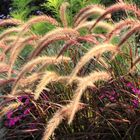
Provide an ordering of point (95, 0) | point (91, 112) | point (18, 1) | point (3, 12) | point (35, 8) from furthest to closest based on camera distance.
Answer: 1. point (3, 12)
2. point (35, 8)
3. point (18, 1)
4. point (95, 0)
5. point (91, 112)

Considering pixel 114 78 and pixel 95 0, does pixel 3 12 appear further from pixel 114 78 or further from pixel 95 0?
pixel 114 78

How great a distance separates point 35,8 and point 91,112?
505 centimetres

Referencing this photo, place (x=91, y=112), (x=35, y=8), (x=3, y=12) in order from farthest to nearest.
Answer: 1. (x=3, y=12)
2. (x=35, y=8)
3. (x=91, y=112)

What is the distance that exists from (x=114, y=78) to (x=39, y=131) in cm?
83

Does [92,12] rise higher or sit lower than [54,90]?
higher

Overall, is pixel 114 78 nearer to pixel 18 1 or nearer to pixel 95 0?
pixel 95 0

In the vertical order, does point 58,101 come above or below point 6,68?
below

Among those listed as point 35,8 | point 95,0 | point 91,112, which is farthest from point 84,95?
point 35,8

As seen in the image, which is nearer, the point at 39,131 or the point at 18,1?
the point at 39,131

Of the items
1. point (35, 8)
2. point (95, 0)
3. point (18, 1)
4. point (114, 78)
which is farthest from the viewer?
point (35, 8)

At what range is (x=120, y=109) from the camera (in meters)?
4.23

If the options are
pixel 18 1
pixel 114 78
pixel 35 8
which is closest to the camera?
pixel 114 78

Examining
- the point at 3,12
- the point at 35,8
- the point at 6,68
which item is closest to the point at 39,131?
the point at 6,68

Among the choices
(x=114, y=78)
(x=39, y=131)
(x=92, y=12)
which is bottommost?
(x=39, y=131)
